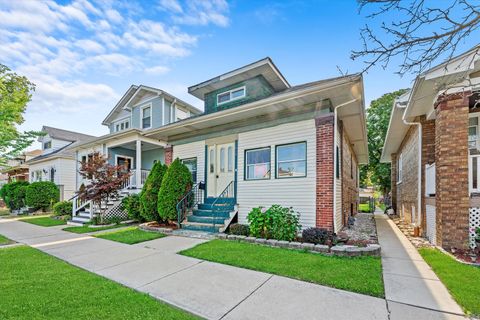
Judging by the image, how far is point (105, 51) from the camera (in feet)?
28.9

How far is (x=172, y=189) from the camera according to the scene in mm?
8562

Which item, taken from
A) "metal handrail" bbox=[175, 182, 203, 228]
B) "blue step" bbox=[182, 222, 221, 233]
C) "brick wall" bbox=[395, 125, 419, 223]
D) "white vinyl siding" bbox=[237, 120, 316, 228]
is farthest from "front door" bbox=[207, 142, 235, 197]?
"brick wall" bbox=[395, 125, 419, 223]

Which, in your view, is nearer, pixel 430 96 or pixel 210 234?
pixel 430 96

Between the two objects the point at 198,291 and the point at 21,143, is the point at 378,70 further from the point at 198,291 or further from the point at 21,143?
the point at 21,143

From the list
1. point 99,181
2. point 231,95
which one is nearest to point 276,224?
point 231,95

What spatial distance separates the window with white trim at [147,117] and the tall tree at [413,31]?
13801mm

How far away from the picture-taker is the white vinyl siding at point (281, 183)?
6719 mm

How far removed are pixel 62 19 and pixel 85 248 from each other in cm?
690

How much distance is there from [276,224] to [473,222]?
178 inches

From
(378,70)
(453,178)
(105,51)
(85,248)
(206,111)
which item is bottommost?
(85,248)

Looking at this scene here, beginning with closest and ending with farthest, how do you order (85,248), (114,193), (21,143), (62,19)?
(85,248), (62,19), (114,193), (21,143)

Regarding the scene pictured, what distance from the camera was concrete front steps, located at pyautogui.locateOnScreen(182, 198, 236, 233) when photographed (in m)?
7.77

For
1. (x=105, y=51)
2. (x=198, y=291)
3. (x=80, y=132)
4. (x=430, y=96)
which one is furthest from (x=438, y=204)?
(x=80, y=132)

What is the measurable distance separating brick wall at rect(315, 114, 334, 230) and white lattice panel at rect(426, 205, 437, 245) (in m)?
2.68
